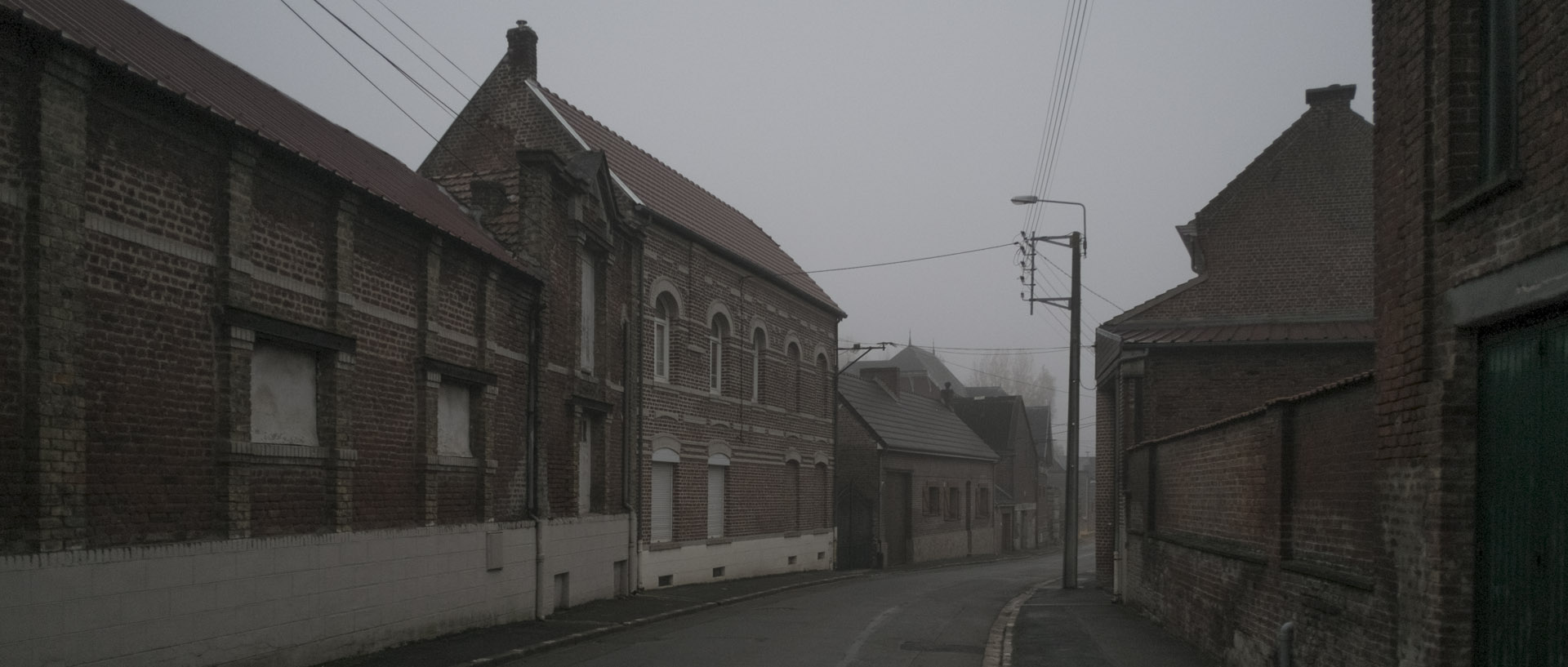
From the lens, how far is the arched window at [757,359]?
94.8 feet

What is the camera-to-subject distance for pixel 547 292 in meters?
18.0

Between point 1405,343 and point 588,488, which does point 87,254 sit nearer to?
point 1405,343

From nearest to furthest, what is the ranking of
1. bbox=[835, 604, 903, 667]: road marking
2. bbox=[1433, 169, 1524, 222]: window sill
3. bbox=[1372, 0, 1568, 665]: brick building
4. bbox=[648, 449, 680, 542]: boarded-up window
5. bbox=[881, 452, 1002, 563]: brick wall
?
bbox=[1372, 0, 1568, 665]: brick building
bbox=[1433, 169, 1524, 222]: window sill
bbox=[835, 604, 903, 667]: road marking
bbox=[648, 449, 680, 542]: boarded-up window
bbox=[881, 452, 1002, 563]: brick wall

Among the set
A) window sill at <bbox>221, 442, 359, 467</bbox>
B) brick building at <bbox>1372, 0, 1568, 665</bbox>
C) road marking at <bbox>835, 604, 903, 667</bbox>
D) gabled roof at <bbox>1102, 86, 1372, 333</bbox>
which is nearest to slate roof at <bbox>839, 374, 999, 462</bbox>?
gabled roof at <bbox>1102, 86, 1372, 333</bbox>

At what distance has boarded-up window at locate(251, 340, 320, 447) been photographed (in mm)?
11594

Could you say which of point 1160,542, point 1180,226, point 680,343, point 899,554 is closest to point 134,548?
point 1160,542

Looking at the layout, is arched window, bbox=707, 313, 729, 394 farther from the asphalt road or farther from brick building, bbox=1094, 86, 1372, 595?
brick building, bbox=1094, 86, 1372, 595

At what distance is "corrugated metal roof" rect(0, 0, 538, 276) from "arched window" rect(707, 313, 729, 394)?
9.44m

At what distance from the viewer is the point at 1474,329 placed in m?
7.25

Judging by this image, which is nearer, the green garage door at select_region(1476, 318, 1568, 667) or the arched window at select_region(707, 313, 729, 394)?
the green garage door at select_region(1476, 318, 1568, 667)

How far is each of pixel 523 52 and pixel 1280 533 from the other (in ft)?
57.8

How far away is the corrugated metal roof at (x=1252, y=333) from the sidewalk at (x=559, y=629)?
8.66 metres

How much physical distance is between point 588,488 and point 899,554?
20259 mm

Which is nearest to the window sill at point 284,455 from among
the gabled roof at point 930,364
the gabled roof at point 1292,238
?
the gabled roof at point 1292,238
